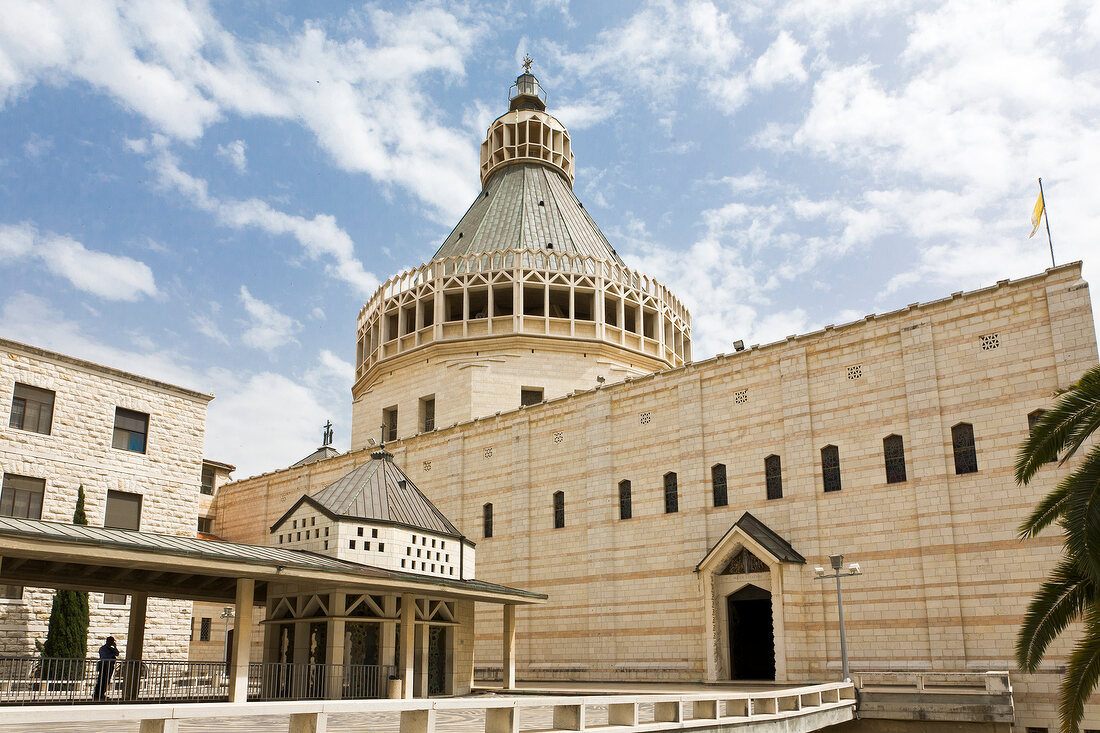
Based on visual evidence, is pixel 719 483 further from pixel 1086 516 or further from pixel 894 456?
pixel 1086 516

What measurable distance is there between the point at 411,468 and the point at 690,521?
52.5 ft

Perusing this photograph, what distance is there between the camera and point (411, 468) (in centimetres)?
4294

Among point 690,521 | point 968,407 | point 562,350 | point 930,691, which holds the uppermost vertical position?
point 562,350

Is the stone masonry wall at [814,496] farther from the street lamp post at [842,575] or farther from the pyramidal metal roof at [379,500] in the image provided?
the pyramidal metal roof at [379,500]

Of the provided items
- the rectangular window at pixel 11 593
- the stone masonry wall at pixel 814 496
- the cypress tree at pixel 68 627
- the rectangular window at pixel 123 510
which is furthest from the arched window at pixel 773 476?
the rectangular window at pixel 11 593

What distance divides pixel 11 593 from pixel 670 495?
2187cm

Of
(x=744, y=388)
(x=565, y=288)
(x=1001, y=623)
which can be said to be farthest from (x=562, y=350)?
(x=1001, y=623)

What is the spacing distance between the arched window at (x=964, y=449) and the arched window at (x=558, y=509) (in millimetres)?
15083

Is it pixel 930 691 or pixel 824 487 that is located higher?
pixel 824 487

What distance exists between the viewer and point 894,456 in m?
28.3

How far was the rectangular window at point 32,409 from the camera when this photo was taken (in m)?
28.8

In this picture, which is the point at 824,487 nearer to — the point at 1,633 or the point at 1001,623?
the point at 1001,623

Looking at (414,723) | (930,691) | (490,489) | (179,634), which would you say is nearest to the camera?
(414,723)

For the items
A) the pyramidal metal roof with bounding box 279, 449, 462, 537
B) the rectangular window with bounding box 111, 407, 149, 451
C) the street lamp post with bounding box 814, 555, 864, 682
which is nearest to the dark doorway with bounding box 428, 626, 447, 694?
the pyramidal metal roof with bounding box 279, 449, 462, 537
